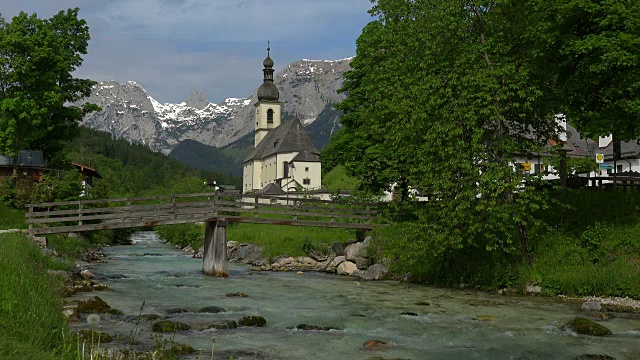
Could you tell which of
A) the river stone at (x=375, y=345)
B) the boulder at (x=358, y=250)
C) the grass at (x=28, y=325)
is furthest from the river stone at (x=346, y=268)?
the grass at (x=28, y=325)

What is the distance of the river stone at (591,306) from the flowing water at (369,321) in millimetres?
311

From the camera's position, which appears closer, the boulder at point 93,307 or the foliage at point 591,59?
the boulder at point 93,307

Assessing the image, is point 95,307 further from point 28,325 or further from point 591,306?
point 591,306

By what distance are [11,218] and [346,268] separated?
22.8m

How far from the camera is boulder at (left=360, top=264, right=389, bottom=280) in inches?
1141

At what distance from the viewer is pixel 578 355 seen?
12.4 metres

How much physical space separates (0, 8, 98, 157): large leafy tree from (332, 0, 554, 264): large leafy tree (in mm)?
26351

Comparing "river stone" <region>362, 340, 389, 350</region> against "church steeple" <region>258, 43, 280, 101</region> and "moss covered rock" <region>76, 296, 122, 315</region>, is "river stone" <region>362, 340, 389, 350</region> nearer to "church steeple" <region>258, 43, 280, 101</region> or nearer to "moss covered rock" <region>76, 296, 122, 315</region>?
"moss covered rock" <region>76, 296, 122, 315</region>

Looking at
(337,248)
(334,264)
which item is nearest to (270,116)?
(337,248)

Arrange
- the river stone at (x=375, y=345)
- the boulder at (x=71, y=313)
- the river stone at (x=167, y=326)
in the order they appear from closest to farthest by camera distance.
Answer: the river stone at (x=375, y=345)
the river stone at (x=167, y=326)
the boulder at (x=71, y=313)

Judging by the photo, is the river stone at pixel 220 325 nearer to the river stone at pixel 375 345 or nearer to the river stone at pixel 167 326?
the river stone at pixel 167 326

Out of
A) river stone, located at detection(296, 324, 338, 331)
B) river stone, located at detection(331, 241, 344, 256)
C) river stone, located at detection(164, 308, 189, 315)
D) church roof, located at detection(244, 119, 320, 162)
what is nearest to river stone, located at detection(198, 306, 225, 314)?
river stone, located at detection(164, 308, 189, 315)

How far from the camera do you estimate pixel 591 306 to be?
18078 mm

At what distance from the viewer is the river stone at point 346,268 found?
31.9 metres
